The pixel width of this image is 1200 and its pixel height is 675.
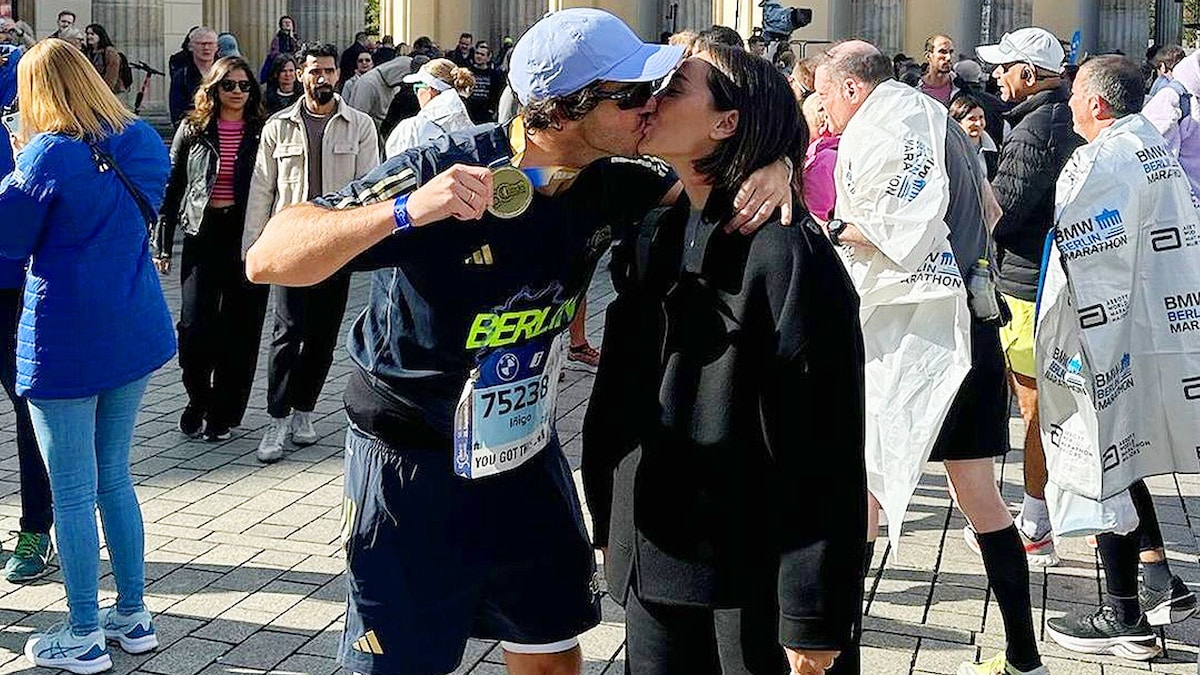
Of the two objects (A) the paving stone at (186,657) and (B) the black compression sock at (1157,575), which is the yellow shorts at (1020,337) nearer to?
(B) the black compression sock at (1157,575)

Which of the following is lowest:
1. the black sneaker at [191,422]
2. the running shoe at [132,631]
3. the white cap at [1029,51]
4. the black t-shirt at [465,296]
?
the black sneaker at [191,422]

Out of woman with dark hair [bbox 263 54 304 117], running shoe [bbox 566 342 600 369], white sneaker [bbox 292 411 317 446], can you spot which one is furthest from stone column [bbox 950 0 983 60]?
white sneaker [bbox 292 411 317 446]

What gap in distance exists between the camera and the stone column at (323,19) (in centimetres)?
2178

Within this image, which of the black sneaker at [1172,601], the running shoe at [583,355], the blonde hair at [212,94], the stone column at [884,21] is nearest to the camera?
the black sneaker at [1172,601]

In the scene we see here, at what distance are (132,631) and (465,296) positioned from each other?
228 centimetres

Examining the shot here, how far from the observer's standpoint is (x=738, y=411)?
9.36ft

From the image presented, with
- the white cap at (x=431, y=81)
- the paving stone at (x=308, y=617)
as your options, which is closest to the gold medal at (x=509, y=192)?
the paving stone at (x=308, y=617)

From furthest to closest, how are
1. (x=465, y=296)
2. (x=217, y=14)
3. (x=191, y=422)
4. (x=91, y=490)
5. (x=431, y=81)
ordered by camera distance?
(x=217, y=14) < (x=431, y=81) < (x=191, y=422) < (x=91, y=490) < (x=465, y=296)

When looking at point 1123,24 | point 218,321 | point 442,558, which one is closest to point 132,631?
point 442,558

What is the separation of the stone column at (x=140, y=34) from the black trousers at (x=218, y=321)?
1089 cm

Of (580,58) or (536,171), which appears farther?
(536,171)

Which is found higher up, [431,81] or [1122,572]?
[431,81]

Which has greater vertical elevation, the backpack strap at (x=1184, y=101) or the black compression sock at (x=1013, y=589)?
the backpack strap at (x=1184, y=101)

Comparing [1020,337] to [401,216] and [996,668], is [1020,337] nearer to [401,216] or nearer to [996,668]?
[996,668]
